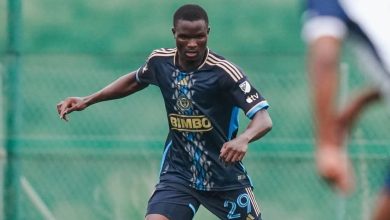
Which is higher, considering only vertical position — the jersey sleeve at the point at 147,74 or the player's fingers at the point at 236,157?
the jersey sleeve at the point at 147,74

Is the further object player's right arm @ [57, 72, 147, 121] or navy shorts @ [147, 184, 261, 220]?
player's right arm @ [57, 72, 147, 121]

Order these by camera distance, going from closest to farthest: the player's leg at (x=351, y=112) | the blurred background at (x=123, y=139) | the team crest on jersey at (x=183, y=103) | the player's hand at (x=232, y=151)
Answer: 1. the player's leg at (x=351, y=112)
2. the player's hand at (x=232, y=151)
3. the team crest on jersey at (x=183, y=103)
4. the blurred background at (x=123, y=139)

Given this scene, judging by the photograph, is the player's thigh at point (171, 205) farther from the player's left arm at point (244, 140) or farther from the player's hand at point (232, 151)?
the player's hand at point (232, 151)

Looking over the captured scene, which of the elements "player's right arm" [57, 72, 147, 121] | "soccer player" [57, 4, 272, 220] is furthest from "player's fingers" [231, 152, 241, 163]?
"player's right arm" [57, 72, 147, 121]

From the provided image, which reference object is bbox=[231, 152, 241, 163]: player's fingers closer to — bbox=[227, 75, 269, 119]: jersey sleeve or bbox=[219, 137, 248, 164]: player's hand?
Result: bbox=[219, 137, 248, 164]: player's hand

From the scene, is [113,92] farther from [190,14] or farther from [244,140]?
[244,140]

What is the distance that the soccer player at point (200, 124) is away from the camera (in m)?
7.94

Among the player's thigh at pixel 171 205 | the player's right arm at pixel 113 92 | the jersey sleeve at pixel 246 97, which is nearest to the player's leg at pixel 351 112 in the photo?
the jersey sleeve at pixel 246 97

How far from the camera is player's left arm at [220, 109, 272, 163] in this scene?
7270 millimetres

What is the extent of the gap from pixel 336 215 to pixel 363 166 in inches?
17.6

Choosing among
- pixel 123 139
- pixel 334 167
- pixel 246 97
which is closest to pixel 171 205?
pixel 246 97

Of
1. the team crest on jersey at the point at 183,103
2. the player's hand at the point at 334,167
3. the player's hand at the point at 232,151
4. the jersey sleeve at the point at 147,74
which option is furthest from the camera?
the jersey sleeve at the point at 147,74

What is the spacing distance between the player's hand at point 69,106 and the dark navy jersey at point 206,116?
611 mm

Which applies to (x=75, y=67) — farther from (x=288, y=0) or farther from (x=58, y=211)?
(x=288, y=0)
